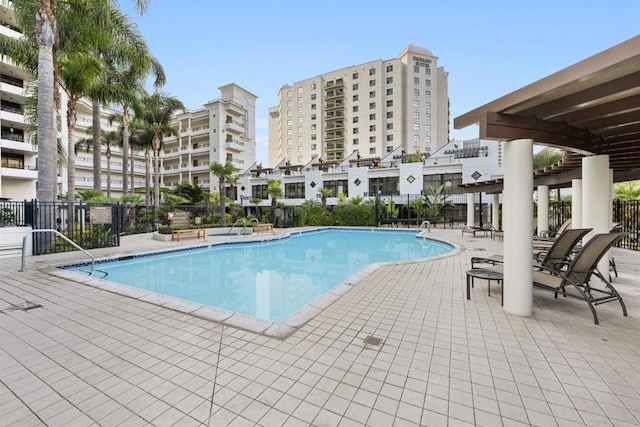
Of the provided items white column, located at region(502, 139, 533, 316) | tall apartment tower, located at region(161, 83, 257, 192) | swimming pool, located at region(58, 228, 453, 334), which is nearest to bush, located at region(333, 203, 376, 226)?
swimming pool, located at region(58, 228, 453, 334)

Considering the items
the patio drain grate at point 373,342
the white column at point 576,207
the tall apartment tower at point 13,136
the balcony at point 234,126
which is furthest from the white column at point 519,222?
the balcony at point 234,126

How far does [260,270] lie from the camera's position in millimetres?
8859

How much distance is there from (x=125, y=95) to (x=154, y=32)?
13.9 ft

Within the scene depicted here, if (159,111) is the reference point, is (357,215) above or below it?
below

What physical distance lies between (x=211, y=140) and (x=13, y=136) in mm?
19749

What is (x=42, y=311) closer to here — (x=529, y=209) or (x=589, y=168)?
(x=529, y=209)

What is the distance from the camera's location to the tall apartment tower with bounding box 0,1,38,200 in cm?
2250

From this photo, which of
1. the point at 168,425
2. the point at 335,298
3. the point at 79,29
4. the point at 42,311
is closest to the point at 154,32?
the point at 79,29

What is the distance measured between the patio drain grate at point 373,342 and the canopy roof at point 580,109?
302 centimetres

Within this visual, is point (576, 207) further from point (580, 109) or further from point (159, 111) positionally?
point (159, 111)

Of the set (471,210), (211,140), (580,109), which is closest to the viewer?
(580,109)

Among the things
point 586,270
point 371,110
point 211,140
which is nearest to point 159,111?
point 211,140

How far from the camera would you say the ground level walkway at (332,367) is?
6.73ft

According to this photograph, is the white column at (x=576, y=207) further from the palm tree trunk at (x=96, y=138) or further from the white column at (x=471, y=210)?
the palm tree trunk at (x=96, y=138)
